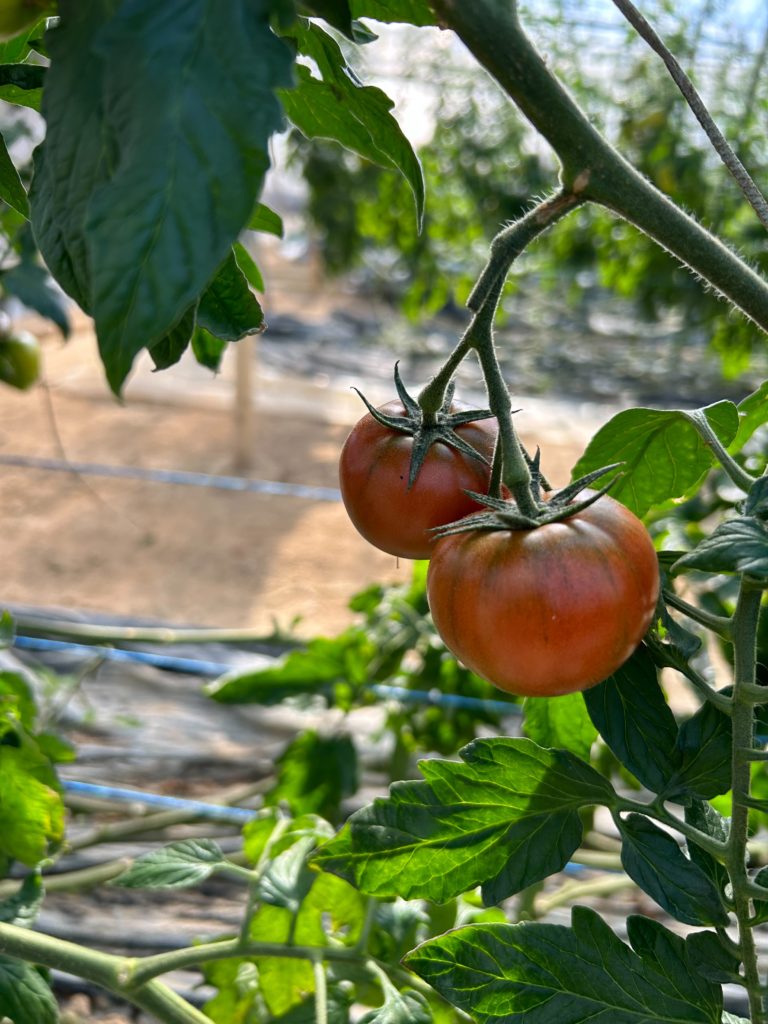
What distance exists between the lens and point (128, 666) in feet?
6.48

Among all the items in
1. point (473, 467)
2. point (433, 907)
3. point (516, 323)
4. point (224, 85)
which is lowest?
point (516, 323)

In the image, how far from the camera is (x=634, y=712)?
0.55 m

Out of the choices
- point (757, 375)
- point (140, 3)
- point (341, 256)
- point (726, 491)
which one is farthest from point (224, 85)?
point (757, 375)

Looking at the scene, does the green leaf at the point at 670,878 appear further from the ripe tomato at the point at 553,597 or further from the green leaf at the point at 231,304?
the green leaf at the point at 231,304

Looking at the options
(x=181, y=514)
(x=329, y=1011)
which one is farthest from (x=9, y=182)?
(x=181, y=514)

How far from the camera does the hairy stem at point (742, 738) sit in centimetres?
49

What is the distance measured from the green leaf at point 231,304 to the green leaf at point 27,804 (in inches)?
19.4

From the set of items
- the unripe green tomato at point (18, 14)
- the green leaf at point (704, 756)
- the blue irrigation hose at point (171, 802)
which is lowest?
the blue irrigation hose at point (171, 802)

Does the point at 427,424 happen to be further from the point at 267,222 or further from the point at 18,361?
the point at 18,361

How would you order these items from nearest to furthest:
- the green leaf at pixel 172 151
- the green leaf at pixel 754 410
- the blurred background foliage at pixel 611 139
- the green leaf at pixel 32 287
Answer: the green leaf at pixel 172 151 < the green leaf at pixel 754 410 < the green leaf at pixel 32 287 < the blurred background foliage at pixel 611 139

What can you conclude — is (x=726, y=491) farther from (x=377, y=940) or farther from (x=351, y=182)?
(x=351, y=182)

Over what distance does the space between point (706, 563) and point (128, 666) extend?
1.68 metres

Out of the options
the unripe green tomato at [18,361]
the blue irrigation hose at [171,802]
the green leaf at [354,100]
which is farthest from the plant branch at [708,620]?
the unripe green tomato at [18,361]

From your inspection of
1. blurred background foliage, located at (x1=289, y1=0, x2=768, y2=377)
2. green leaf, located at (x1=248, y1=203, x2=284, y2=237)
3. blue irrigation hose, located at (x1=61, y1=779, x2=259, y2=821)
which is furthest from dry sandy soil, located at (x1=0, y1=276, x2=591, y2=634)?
green leaf, located at (x1=248, y1=203, x2=284, y2=237)
